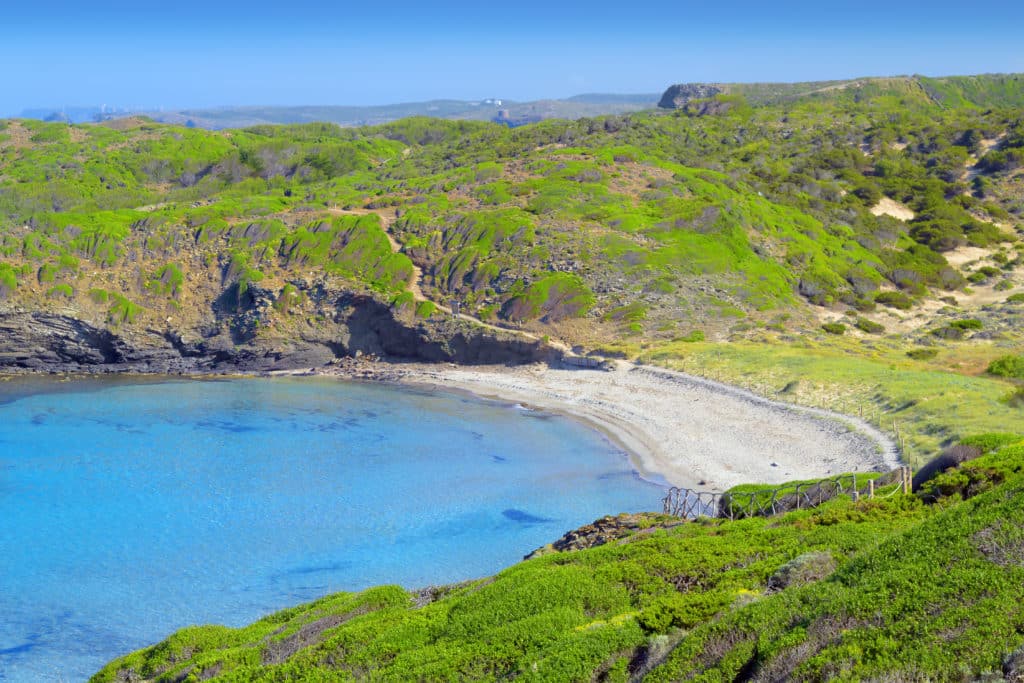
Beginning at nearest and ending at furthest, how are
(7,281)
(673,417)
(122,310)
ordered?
(673,417) < (7,281) < (122,310)

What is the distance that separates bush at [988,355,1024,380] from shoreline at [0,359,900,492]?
8.10 metres

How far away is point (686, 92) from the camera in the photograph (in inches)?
5989

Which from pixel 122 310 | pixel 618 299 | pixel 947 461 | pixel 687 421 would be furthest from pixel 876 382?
pixel 122 310

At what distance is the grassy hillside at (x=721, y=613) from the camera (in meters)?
8.68

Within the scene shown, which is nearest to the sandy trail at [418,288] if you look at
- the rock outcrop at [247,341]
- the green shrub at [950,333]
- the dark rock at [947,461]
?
the rock outcrop at [247,341]

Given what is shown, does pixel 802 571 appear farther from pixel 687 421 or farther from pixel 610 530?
pixel 687 421

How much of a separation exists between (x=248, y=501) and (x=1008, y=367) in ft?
104

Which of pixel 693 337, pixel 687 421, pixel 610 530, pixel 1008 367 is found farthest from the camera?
pixel 693 337

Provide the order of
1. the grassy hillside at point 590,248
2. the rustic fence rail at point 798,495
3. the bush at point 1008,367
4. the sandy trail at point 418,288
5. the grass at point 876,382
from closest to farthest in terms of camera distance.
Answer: the rustic fence rail at point 798,495
the grass at point 876,382
the bush at point 1008,367
the grassy hillside at point 590,248
the sandy trail at point 418,288

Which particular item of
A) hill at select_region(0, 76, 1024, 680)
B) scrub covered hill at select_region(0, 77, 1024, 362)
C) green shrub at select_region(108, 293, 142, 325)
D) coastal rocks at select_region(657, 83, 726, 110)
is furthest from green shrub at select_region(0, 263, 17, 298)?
coastal rocks at select_region(657, 83, 726, 110)

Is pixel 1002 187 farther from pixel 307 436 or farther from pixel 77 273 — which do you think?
pixel 77 273

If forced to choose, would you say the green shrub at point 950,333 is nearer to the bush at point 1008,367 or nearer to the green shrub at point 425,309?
the bush at point 1008,367

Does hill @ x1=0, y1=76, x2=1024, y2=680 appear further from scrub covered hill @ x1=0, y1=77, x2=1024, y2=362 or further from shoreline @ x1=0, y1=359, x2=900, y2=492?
shoreline @ x1=0, y1=359, x2=900, y2=492

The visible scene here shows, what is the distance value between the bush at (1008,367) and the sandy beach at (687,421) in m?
8.28
